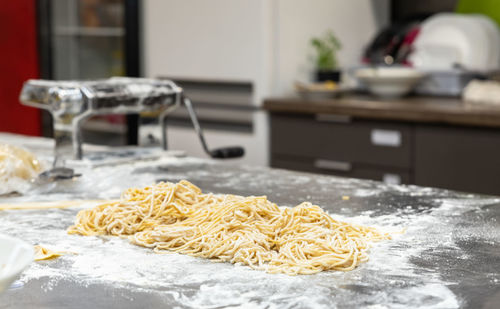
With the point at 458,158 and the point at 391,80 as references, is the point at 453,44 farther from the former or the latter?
the point at 458,158

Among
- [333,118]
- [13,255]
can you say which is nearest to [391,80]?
[333,118]

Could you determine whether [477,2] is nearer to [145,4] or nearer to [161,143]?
[145,4]

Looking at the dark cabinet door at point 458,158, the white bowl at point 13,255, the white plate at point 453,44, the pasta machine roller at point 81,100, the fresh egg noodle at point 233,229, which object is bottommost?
the dark cabinet door at point 458,158

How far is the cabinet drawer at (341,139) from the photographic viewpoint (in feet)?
9.73

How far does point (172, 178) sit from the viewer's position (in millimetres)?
1952

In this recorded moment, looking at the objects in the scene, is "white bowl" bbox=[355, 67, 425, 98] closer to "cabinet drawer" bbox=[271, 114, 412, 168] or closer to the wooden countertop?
the wooden countertop

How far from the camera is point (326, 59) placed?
3492mm

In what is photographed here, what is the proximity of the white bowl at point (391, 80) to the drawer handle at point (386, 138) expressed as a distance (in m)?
0.35

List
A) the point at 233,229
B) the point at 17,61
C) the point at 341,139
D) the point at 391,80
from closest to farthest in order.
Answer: the point at 233,229 → the point at 341,139 → the point at 391,80 → the point at 17,61

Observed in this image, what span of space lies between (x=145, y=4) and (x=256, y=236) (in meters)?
2.68

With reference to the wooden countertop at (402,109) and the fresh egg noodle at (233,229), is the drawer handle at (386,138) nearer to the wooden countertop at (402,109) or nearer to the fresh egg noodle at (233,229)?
the wooden countertop at (402,109)

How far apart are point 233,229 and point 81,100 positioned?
847 millimetres

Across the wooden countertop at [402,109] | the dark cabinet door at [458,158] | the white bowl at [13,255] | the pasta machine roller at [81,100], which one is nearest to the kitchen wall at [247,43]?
the wooden countertop at [402,109]

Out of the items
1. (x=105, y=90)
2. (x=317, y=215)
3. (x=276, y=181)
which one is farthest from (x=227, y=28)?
(x=317, y=215)
